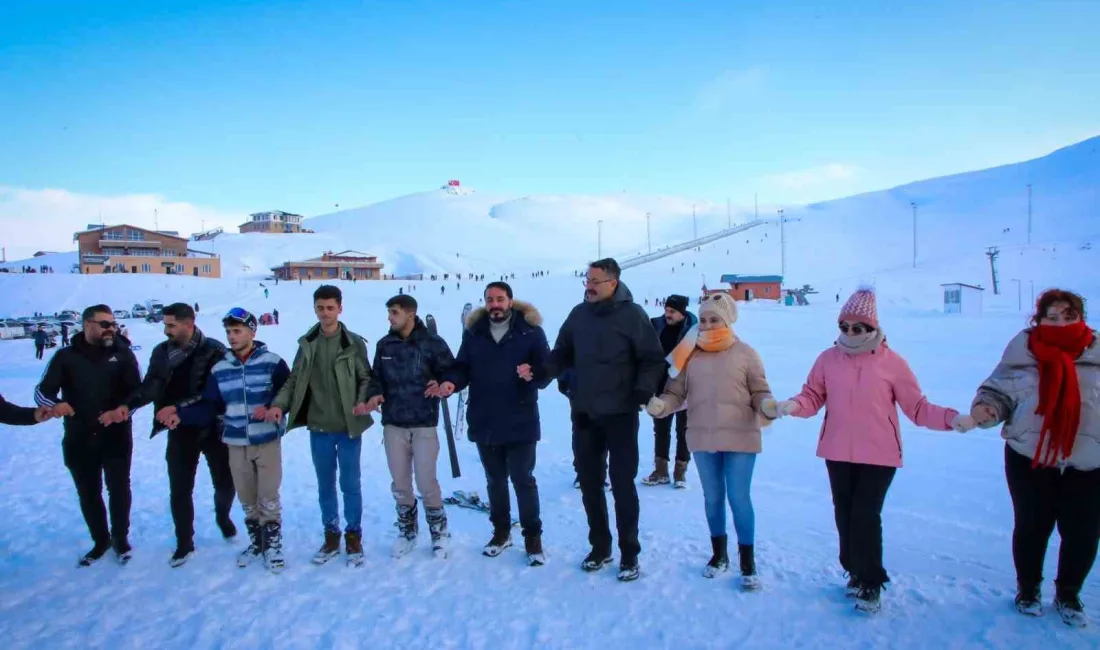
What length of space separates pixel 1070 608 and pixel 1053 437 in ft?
3.18

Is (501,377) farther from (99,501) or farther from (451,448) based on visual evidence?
(99,501)

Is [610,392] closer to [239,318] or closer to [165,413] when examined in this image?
[239,318]

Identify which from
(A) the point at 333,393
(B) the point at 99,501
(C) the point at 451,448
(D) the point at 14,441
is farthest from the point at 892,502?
(D) the point at 14,441

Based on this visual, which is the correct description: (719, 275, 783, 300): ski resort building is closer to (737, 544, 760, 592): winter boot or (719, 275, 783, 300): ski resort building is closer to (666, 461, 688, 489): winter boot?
(666, 461, 688, 489): winter boot

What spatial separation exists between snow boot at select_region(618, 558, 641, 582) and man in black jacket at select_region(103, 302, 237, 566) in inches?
122

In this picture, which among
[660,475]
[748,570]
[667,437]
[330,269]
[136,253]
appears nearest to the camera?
[748,570]

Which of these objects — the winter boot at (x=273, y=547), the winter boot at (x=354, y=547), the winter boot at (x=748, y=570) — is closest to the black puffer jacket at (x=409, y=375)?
the winter boot at (x=354, y=547)

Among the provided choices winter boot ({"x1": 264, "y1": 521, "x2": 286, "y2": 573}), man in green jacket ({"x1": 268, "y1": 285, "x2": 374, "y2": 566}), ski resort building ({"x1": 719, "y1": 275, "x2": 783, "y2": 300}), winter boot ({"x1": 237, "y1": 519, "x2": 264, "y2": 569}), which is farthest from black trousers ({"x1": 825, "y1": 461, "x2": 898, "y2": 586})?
ski resort building ({"x1": 719, "y1": 275, "x2": 783, "y2": 300})

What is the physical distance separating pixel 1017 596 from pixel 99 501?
244 inches

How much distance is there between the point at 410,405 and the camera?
15.4 ft

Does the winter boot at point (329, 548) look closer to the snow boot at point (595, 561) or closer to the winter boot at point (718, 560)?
the snow boot at point (595, 561)

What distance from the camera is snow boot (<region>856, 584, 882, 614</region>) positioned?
3754 mm

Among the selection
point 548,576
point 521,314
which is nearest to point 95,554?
point 548,576

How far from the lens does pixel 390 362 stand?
15.7 feet
